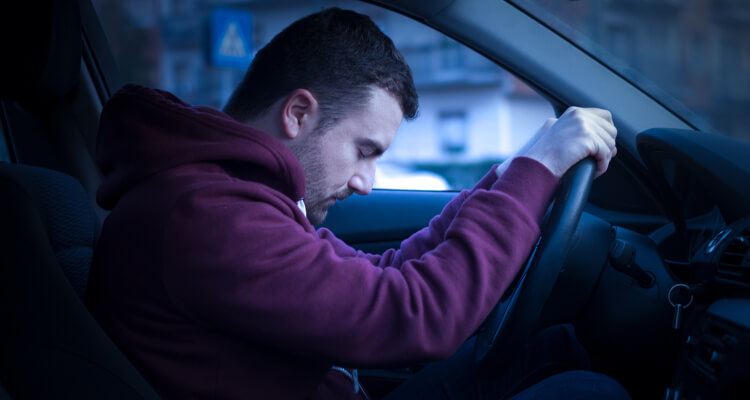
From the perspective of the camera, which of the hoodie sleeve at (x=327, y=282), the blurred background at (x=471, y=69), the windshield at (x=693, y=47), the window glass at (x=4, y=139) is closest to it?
the hoodie sleeve at (x=327, y=282)

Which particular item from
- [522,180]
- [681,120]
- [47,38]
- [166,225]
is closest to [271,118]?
[166,225]

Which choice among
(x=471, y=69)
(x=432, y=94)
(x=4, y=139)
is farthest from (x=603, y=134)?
(x=432, y=94)

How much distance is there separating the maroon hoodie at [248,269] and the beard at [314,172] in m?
0.14

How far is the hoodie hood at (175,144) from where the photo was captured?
95 cm

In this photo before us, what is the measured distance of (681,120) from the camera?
4.95 feet

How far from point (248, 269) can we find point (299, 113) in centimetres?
39

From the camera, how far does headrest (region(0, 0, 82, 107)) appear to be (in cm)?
156

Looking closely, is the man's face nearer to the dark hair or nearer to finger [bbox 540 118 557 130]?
the dark hair

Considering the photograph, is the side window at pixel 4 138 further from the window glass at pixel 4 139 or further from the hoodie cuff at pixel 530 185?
the hoodie cuff at pixel 530 185

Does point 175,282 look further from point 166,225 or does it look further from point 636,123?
point 636,123

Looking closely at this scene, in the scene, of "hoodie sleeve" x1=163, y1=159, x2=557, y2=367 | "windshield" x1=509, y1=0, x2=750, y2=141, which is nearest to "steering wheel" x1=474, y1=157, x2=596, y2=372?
"hoodie sleeve" x1=163, y1=159, x2=557, y2=367

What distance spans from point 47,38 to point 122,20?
18405 millimetres

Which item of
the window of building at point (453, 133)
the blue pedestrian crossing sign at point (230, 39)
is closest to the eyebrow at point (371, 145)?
the blue pedestrian crossing sign at point (230, 39)

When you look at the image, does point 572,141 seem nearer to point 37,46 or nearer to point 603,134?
point 603,134
